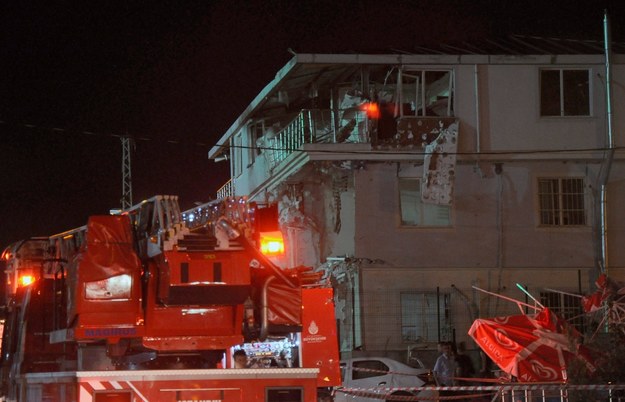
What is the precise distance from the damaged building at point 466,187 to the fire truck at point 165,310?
13.6 m

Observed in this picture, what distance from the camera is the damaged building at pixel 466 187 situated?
26.0 m

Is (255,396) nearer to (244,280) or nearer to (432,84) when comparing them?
(244,280)

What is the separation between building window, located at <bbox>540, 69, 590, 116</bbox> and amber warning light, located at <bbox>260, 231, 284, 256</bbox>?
1568cm

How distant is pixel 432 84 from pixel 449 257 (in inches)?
191

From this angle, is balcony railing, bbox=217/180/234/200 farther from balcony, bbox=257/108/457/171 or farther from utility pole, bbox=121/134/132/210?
→ balcony, bbox=257/108/457/171

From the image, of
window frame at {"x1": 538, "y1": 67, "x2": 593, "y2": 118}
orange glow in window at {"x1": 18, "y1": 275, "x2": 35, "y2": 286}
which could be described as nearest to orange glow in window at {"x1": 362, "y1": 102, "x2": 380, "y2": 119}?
window frame at {"x1": 538, "y1": 67, "x2": 593, "y2": 118}

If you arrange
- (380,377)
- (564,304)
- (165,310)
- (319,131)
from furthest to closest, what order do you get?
(319,131)
(564,304)
(380,377)
(165,310)

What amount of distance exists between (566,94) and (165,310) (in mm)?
17599

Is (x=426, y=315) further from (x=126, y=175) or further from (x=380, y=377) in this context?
(x=126, y=175)

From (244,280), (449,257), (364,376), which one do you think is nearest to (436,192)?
(449,257)

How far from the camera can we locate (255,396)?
10.9 meters

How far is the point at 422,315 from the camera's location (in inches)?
1034

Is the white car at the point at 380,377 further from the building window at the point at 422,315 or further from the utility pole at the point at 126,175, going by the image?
the utility pole at the point at 126,175

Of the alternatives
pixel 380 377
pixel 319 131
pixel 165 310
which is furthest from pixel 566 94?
pixel 165 310
